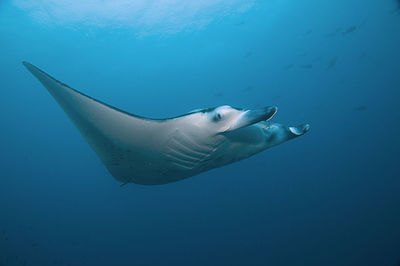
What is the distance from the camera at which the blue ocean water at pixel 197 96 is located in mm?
14961

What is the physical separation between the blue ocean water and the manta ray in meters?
12.4

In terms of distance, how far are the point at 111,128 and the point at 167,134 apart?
0.46 meters

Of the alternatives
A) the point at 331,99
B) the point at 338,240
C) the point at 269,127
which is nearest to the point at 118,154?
the point at 269,127

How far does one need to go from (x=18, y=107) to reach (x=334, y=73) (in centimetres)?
3625

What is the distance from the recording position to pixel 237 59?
22.4 meters

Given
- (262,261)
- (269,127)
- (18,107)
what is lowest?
(262,261)

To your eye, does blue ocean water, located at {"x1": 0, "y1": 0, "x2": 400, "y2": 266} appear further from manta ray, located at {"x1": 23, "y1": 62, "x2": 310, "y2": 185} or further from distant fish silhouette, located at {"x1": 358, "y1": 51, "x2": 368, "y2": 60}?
manta ray, located at {"x1": 23, "y1": 62, "x2": 310, "y2": 185}

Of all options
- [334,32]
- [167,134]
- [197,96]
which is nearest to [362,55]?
[334,32]

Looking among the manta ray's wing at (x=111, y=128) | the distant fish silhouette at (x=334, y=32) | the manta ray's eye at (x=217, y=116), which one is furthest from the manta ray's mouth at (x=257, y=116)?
the distant fish silhouette at (x=334, y=32)

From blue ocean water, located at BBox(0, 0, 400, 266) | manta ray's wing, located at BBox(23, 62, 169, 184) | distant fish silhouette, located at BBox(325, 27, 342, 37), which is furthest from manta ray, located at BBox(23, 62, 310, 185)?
distant fish silhouette, located at BBox(325, 27, 342, 37)

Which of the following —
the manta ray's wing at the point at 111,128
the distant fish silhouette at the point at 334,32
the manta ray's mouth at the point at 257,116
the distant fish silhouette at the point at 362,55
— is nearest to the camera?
the manta ray's mouth at the point at 257,116

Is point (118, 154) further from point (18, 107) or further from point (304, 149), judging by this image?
point (304, 149)

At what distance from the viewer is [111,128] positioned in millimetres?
1757

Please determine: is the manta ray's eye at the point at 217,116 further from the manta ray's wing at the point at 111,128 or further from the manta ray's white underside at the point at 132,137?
the manta ray's wing at the point at 111,128
